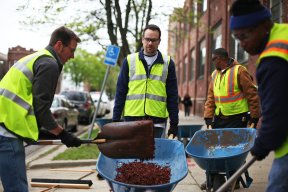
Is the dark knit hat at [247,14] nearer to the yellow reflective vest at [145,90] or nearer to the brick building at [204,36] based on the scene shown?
the yellow reflective vest at [145,90]

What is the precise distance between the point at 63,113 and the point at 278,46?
513 inches

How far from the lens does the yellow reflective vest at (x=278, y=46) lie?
8.20 feet

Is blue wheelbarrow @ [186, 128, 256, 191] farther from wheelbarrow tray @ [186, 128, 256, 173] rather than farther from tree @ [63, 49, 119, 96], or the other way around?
tree @ [63, 49, 119, 96]

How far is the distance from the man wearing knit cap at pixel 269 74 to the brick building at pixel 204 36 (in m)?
7.04

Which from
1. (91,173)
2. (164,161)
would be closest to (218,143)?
(164,161)

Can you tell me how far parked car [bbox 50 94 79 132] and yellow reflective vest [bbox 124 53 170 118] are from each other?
9325 mm

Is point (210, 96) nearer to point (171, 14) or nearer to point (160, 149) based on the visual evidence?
point (160, 149)

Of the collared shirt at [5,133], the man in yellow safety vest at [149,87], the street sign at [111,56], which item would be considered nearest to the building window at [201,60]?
the street sign at [111,56]

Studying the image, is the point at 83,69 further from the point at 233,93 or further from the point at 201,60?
the point at 233,93

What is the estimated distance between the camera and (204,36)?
81.2ft

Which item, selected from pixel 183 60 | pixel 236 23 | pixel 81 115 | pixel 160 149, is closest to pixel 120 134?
pixel 160 149

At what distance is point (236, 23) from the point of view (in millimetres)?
2732

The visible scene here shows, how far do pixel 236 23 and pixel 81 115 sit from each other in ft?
61.6

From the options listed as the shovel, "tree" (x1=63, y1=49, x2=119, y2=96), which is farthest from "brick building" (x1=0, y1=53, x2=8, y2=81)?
"tree" (x1=63, y1=49, x2=119, y2=96)
